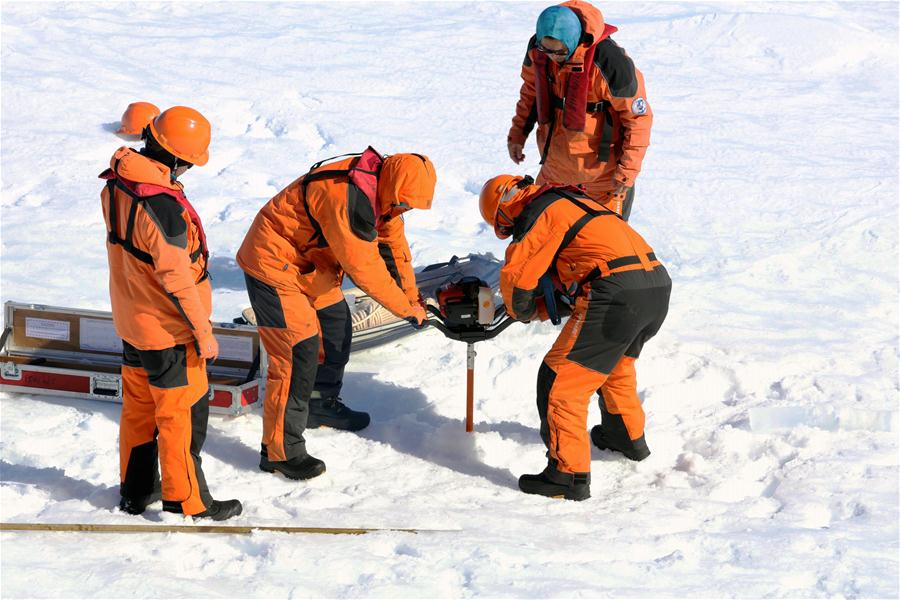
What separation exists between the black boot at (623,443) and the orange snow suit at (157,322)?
6.90 feet

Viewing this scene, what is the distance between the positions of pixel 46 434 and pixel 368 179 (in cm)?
230

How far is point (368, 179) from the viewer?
471cm

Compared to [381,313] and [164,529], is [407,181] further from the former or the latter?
[381,313]

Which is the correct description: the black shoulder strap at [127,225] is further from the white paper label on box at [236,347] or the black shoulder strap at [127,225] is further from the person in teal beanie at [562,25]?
the person in teal beanie at [562,25]

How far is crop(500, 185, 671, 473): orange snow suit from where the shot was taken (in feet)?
15.4

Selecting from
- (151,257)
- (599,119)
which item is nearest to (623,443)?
(599,119)

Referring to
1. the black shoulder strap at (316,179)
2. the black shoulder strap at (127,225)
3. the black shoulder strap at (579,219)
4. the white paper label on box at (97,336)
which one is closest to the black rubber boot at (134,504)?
the black shoulder strap at (127,225)

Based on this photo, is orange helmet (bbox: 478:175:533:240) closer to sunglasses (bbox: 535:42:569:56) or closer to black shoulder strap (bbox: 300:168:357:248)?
black shoulder strap (bbox: 300:168:357:248)

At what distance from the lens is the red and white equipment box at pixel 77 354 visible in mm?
5762

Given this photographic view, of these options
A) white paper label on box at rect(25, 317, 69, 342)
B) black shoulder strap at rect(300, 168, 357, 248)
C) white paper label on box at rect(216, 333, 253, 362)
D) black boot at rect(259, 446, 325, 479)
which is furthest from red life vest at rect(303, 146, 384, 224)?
white paper label on box at rect(25, 317, 69, 342)

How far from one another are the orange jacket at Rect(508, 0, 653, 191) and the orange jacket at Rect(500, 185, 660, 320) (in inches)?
42.6

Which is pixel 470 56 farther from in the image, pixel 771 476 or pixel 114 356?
pixel 771 476

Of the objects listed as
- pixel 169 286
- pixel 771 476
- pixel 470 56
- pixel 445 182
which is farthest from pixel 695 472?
pixel 470 56

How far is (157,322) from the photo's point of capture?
13.9 ft
